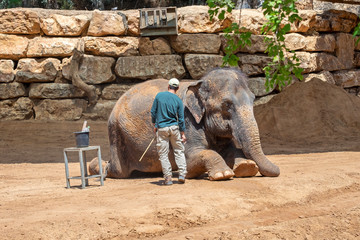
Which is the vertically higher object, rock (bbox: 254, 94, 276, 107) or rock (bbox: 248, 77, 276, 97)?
rock (bbox: 248, 77, 276, 97)

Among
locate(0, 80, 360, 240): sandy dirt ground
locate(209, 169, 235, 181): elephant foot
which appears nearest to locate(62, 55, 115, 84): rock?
locate(0, 80, 360, 240): sandy dirt ground

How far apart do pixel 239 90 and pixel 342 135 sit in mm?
6225

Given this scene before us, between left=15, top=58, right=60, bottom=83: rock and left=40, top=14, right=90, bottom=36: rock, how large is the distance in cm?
70

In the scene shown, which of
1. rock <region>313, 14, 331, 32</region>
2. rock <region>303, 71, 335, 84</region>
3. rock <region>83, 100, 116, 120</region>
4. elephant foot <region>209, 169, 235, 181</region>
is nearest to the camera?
elephant foot <region>209, 169, 235, 181</region>

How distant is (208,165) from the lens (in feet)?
21.7

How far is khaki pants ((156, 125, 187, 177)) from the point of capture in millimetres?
Result: 6520

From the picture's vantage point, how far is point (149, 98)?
7.23 metres

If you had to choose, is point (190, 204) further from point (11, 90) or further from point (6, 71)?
point (6, 71)

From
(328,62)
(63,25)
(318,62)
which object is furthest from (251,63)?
(63,25)

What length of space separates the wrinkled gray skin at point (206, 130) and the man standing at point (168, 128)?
12.6 inches

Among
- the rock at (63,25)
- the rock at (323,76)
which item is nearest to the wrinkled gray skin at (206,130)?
the rock at (63,25)

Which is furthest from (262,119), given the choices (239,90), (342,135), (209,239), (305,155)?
(209,239)

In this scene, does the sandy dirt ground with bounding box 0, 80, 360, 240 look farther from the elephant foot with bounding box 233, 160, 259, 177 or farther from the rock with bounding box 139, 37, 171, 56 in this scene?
the rock with bounding box 139, 37, 171, 56

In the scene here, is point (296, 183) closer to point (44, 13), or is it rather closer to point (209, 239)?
point (209, 239)
